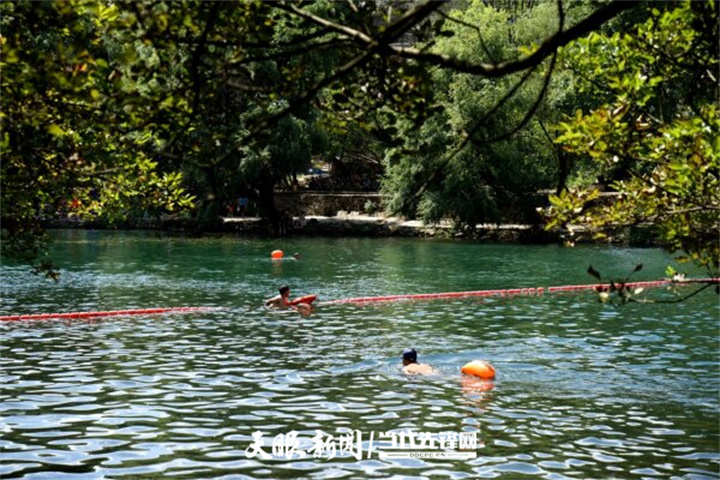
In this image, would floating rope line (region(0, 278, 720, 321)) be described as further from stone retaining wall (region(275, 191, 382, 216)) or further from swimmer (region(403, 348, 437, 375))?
stone retaining wall (region(275, 191, 382, 216))

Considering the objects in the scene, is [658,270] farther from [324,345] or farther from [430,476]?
[430,476]

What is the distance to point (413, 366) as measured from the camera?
2216 cm

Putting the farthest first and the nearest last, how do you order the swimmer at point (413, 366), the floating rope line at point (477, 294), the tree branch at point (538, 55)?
the floating rope line at point (477, 294) → the swimmer at point (413, 366) → the tree branch at point (538, 55)

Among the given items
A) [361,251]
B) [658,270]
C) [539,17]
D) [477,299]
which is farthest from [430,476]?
[539,17]

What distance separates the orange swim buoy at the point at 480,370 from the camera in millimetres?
21609

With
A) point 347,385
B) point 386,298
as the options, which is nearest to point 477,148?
point 386,298

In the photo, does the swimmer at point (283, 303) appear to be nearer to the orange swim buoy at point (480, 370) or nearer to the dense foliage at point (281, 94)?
the dense foliage at point (281, 94)

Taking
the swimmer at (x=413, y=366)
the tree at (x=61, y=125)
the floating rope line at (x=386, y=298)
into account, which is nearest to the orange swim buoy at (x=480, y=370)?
the swimmer at (x=413, y=366)

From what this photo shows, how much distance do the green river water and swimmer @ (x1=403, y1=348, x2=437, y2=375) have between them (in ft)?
0.91

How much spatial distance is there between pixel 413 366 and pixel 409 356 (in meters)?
0.27

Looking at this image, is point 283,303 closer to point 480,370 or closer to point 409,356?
point 409,356

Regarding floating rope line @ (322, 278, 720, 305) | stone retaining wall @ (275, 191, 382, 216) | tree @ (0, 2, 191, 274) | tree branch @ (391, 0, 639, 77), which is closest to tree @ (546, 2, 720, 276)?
tree branch @ (391, 0, 639, 77)

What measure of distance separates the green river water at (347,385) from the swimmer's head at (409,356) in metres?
0.37

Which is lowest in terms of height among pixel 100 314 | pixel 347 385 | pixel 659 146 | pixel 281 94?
pixel 347 385
